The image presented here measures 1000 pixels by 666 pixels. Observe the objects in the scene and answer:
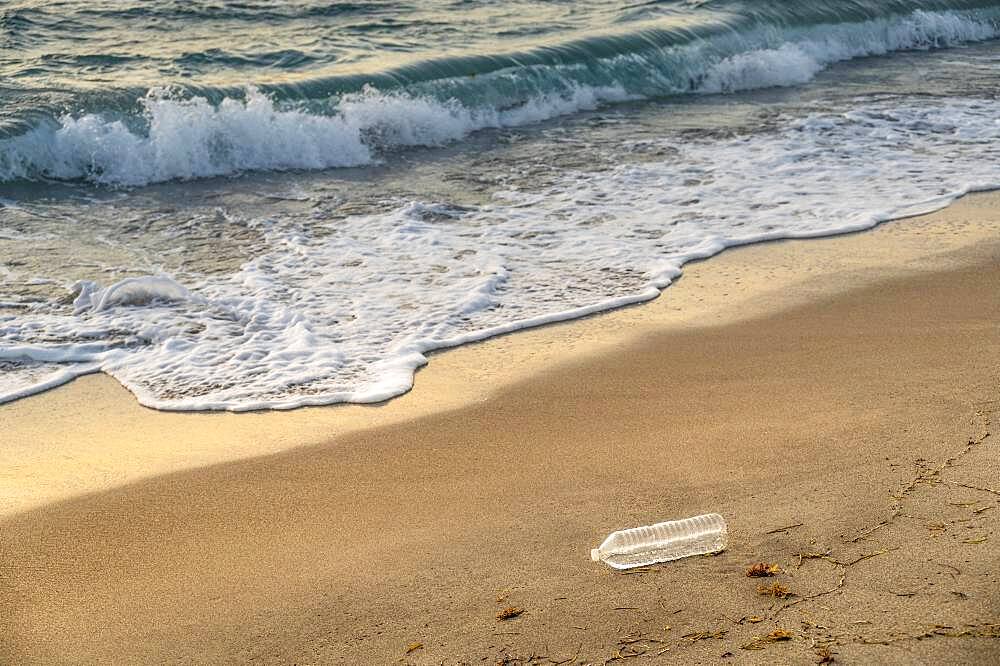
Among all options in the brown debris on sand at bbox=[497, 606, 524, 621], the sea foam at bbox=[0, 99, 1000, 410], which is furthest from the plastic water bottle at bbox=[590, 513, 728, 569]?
the sea foam at bbox=[0, 99, 1000, 410]

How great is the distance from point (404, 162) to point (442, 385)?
532 centimetres

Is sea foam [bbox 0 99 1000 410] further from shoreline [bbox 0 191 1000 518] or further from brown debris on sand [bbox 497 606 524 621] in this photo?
brown debris on sand [bbox 497 606 524 621]

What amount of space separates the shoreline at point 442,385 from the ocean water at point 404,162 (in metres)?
0.14

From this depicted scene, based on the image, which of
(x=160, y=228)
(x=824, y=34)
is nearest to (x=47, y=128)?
(x=160, y=228)

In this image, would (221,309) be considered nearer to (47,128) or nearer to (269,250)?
(269,250)

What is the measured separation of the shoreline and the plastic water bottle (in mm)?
1510

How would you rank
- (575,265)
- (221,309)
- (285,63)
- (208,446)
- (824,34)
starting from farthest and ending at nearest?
1. (824,34)
2. (285,63)
3. (575,265)
4. (221,309)
5. (208,446)

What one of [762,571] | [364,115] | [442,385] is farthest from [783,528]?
[364,115]

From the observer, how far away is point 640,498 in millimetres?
3777

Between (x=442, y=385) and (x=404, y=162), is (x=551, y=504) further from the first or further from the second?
(x=404, y=162)

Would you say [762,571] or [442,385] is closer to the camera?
[762,571]

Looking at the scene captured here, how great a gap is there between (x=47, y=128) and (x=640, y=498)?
324 inches

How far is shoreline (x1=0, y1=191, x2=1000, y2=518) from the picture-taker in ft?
14.4

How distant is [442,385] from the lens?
202 inches
